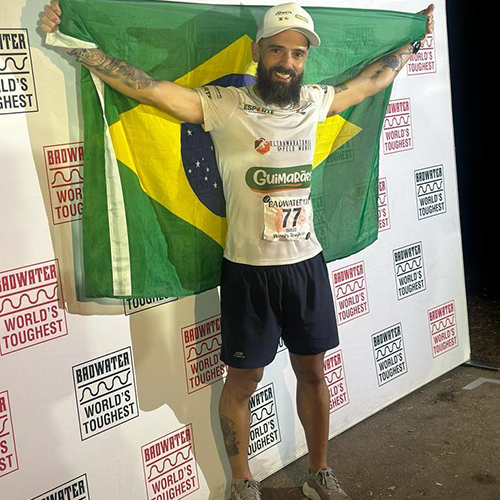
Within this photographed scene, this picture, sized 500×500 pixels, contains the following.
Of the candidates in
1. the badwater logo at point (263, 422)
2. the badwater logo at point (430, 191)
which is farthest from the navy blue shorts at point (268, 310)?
the badwater logo at point (430, 191)

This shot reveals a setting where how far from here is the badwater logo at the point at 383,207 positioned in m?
3.81

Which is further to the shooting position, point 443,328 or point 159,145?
point 443,328

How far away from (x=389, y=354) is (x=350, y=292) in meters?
0.46

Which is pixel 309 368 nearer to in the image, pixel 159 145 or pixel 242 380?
pixel 242 380

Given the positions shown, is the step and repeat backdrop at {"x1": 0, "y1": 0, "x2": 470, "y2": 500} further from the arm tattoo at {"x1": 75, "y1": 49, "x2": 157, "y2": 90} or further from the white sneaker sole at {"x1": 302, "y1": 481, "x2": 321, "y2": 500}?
the white sneaker sole at {"x1": 302, "y1": 481, "x2": 321, "y2": 500}

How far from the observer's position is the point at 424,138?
4.04 m

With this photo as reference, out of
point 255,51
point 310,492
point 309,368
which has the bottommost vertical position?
point 310,492

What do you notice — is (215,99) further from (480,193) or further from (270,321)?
(480,193)

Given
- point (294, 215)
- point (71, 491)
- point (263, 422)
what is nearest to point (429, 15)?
point (294, 215)

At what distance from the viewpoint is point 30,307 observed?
2.51 m

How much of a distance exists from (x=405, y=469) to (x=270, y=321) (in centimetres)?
100

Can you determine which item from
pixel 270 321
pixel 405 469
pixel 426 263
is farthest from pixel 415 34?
pixel 405 469

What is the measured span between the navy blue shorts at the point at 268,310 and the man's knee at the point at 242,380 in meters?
0.06

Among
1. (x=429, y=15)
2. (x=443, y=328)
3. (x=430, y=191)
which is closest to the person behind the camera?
(x=429, y=15)
